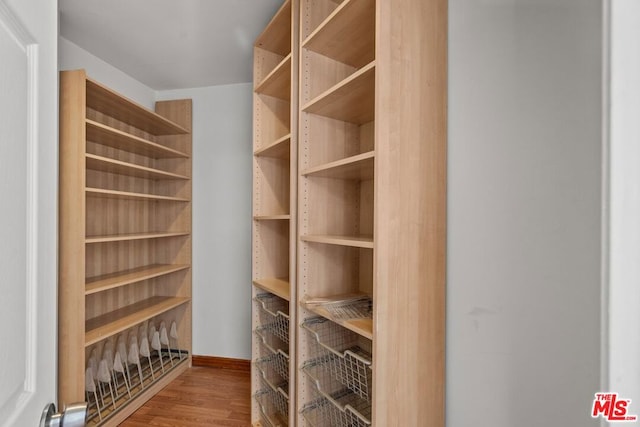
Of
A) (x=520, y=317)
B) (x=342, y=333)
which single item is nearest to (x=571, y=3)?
(x=520, y=317)

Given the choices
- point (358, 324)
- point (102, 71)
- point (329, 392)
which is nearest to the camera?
point (358, 324)

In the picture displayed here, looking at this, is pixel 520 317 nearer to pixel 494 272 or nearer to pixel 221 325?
pixel 494 272

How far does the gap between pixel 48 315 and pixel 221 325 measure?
8.46 ft

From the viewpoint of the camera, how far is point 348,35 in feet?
4.55

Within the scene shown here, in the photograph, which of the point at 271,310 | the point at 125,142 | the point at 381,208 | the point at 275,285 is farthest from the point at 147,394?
the point at 381,208

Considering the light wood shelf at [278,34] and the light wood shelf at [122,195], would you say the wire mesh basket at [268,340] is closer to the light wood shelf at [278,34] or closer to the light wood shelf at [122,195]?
the light wood shelf at [122,195]

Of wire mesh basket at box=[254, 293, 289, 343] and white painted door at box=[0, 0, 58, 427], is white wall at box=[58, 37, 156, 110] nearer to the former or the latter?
wire mesh basket at box=[254, 293, 289, 343]

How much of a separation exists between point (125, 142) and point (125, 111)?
215mm

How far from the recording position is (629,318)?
55 cm

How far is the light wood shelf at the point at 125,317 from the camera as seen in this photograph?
210 centimetres

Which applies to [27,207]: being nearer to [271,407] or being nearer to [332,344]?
[332,344]

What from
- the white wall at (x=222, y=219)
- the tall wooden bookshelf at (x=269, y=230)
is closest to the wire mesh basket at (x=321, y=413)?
the tall wooden bookshelf at (x=269, y=230)

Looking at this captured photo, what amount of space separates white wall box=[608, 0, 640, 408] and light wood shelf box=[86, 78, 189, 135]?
90.6 inches

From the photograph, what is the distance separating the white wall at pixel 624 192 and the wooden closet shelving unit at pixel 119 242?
2201 millimetres
